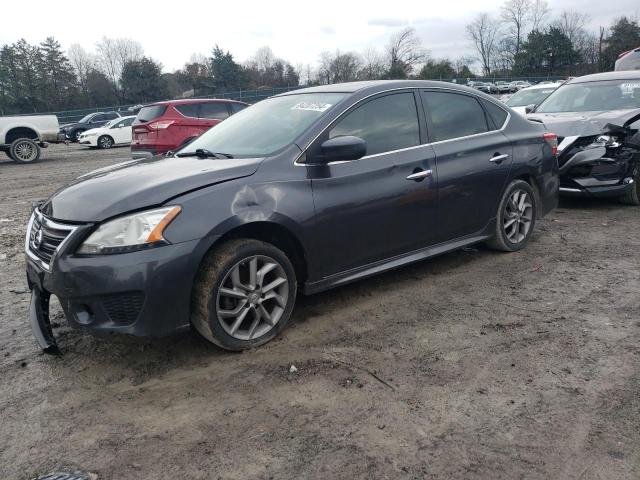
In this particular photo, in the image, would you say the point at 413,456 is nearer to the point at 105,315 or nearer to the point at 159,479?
the point at 159,479

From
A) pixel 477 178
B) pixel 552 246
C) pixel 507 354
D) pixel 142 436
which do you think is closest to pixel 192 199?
pixel 142 436

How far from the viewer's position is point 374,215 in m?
3.93

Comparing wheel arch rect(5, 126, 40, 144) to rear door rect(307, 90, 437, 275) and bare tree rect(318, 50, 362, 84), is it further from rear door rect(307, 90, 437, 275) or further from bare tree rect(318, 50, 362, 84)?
bare tree rect(318, 50, 362, 84)

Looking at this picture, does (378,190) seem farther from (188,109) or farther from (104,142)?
(104,142)

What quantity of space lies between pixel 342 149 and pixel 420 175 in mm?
913

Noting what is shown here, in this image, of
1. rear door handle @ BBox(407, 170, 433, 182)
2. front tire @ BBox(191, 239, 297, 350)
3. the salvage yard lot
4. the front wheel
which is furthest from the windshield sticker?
the front wheel

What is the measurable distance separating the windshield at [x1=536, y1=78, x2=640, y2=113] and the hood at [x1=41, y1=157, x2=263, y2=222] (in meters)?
6.17

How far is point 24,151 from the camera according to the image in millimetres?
16906

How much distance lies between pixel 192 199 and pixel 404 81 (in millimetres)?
2329

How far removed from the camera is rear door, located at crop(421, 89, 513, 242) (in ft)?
14.7

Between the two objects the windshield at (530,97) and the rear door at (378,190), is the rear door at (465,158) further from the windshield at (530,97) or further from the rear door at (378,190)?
the windshield at (530,97)

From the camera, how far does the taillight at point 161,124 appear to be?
12352 mm

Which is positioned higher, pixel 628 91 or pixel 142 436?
pixel 628 91

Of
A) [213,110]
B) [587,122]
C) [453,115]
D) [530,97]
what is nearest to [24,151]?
[213,110]
